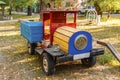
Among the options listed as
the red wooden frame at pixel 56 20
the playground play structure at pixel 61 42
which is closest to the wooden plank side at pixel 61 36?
the playground play structure at pixel 61 42

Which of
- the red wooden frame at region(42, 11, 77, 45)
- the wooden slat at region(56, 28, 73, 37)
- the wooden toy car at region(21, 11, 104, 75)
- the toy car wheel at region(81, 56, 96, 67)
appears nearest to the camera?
the wooden toy car at region(21, 11, 104, 75)

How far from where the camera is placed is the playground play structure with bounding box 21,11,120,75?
6684mm

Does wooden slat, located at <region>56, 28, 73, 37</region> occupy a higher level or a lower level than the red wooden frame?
lower

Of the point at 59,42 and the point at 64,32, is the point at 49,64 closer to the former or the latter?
the point at 59,42

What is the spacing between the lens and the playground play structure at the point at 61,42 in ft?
21.9

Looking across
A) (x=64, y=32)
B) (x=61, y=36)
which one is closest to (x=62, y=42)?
(x=61, y=36)

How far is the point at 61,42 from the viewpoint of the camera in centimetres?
713

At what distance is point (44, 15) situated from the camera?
8828 millimetres

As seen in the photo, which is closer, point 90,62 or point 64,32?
point 64,32

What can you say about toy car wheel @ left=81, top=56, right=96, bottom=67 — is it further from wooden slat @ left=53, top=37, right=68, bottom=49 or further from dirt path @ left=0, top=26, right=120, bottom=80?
wooden slat @ left=53, top=37, right=68, bottom=49

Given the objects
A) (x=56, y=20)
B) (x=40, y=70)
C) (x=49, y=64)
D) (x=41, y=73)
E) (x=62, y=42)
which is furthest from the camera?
(x=56, y=20)

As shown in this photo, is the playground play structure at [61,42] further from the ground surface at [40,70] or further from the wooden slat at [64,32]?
the ground surface at [40,70]

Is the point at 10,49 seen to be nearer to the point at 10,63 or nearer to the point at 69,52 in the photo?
the point at 10,63

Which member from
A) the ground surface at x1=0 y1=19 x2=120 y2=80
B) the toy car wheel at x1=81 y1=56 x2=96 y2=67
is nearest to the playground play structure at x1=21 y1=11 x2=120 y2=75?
the toy car wheel at x1=81 y1=56 x2=96 y2=67
